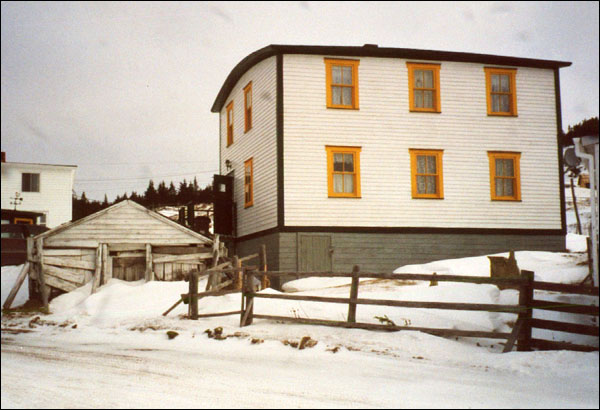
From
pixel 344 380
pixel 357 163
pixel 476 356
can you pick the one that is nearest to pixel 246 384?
pixel 344 380

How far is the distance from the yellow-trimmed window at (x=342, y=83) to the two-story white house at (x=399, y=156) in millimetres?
43

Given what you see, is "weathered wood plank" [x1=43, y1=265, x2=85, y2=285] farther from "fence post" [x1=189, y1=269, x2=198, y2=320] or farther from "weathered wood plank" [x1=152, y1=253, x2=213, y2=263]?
"fence post" [x1=189, y1=269, x2=198, y2=320]

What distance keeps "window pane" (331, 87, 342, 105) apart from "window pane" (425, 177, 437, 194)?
456 centimetres

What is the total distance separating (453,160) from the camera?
2195 centimetres

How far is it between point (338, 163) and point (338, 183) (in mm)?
760

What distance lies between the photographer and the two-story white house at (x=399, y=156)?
20672mm

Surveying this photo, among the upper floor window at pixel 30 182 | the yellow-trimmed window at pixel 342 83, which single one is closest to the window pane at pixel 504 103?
the yellow-trimmed window at pixel 342 83

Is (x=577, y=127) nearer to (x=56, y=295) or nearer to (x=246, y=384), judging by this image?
(x=56, y=295)

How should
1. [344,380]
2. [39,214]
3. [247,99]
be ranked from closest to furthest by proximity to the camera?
1. [39,214]
2. [344,380]
3. [247,99]

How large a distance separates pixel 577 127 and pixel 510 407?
41.7 metres

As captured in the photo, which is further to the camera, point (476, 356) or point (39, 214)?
point (476, 356)

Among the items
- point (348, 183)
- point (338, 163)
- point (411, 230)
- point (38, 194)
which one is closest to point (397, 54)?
point (338, 163)

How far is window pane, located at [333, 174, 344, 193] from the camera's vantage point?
68.7ft

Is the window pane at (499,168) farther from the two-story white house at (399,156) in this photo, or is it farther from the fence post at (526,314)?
the fence post at (526,314)
